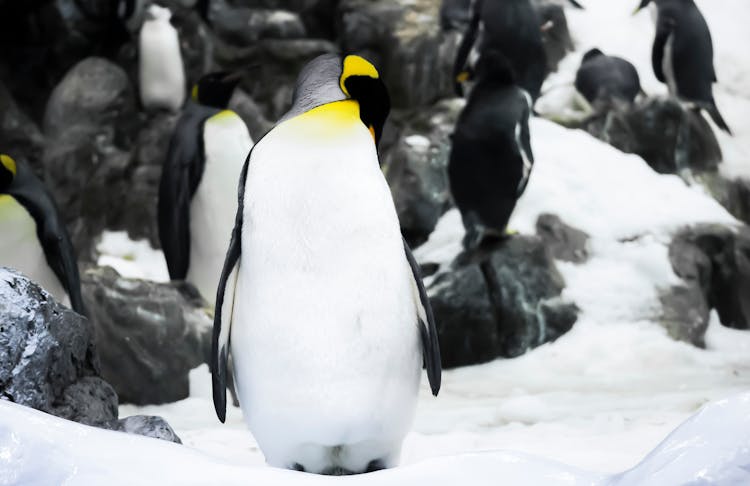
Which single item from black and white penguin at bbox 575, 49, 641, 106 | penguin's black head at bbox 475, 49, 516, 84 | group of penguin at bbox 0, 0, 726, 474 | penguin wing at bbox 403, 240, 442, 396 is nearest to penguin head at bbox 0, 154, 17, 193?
group of penguin at bbox 0, 0, 726, 474

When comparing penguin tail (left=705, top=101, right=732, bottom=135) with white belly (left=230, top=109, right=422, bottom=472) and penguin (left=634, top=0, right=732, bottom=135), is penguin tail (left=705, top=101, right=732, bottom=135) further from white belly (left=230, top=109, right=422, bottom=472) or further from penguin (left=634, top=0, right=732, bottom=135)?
white belly (left=230, top=109, right=422, bottom=472)

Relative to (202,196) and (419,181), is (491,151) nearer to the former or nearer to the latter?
(419,181)

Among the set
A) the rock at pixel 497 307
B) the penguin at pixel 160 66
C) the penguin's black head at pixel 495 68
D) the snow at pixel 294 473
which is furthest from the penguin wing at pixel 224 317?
the penguin at pixel 160 66

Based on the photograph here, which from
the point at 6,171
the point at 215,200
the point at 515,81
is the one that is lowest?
the point at 515,81

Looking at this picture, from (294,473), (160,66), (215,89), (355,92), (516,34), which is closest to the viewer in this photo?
(294,473)

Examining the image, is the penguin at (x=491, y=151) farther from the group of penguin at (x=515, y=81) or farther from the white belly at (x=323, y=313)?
the white belly at (x=323, y=313)

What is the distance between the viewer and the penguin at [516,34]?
6.45 meters

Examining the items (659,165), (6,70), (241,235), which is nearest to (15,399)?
(241,235)

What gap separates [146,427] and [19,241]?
64.2 inches

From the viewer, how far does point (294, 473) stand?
1.28 meters

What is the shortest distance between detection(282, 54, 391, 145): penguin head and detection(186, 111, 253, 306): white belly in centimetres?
184

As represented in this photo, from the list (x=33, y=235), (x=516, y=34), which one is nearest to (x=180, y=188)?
(x=33, y=235)

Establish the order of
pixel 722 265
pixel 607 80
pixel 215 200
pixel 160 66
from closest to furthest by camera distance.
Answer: pixel 215 200, pixel 722 265, pixel 607 80, pixel 160 66

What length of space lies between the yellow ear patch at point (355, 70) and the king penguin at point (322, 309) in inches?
6.4
